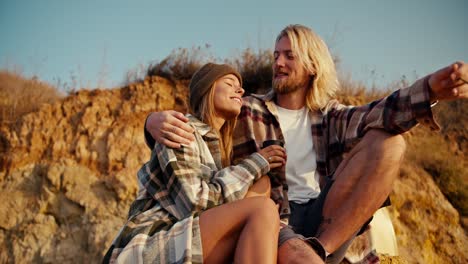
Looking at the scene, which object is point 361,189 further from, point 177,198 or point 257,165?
point 177,198

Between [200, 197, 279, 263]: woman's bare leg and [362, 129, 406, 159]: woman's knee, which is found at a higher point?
[362, 129, 406, 159]: woman's knee

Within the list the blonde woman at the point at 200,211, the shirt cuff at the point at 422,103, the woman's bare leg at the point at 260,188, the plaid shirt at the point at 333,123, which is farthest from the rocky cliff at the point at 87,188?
the woman's bare leg at the point at 260,188

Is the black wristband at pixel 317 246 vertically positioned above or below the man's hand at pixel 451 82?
below

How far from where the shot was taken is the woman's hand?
2.47 m

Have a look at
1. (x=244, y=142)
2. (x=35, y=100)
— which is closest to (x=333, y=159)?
(x=244, y=142)

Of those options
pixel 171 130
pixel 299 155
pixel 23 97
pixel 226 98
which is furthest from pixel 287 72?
pixel 23 97

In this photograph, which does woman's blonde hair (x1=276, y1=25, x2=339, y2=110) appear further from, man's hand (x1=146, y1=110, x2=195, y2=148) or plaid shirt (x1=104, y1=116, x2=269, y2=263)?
man's hand (x1=146, y1=110, x2=195, y2=148)

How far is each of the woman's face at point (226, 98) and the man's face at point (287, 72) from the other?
618mm

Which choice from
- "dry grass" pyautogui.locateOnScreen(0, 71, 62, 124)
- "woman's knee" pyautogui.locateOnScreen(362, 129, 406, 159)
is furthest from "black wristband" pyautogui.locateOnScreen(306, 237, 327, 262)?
"dry grass" pyautogui.locateOnScreen(0, 71, 62, 124)

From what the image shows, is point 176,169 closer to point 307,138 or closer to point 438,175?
point 307,138

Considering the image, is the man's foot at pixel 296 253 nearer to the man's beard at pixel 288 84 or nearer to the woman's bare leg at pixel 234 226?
the woman's bare leg at pixel 234 226

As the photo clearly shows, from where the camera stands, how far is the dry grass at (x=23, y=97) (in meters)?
6.21

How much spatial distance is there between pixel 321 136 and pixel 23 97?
5.27 m

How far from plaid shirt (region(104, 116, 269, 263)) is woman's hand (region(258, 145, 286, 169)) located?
0.30ft
